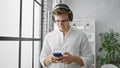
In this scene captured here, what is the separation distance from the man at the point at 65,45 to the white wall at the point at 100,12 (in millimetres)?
3362

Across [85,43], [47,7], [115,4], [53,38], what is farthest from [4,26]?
[115,4]

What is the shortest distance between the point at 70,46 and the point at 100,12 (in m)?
3.51

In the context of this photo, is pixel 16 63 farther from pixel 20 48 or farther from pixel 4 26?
pixel 4 26

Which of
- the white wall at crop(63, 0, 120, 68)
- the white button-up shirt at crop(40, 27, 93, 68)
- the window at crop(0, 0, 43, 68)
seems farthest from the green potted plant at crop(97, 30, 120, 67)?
the white button-up shirt at crop(40, 27, 93, 68)

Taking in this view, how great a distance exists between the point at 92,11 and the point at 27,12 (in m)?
2.58

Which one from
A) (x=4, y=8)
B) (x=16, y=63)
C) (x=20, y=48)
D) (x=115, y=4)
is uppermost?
(x=115, y=4)

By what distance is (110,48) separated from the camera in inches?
170

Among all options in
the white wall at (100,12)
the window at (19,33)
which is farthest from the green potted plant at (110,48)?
the window at (19,33)

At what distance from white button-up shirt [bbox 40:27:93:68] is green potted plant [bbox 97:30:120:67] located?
3.01 meters

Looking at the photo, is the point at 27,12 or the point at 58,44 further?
the point at 27,12

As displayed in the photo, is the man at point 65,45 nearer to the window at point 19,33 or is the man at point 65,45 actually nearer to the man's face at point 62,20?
the man's face at point 62,20

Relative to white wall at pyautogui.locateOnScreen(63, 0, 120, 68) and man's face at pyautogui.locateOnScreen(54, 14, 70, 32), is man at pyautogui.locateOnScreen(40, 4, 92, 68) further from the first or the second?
white wall at pyautogui.locateOnScreen(63, 0, 120, 68)

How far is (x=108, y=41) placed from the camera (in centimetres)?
440

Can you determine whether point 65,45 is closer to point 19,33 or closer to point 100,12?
point 19,33
